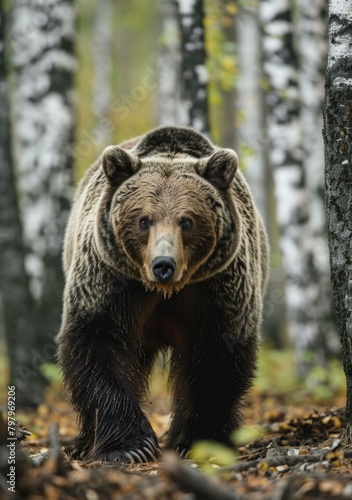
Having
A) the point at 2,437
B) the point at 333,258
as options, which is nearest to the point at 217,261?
the point at 333,258

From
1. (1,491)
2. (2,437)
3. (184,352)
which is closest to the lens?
(1,491)

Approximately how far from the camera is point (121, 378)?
614 centimetres

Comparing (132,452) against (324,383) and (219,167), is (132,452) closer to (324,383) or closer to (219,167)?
(219,167)

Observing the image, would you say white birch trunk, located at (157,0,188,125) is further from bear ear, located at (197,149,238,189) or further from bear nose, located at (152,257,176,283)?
bear nose, located at (152,257,176,283)

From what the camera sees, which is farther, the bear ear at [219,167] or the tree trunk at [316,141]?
the tree trunk at [316,141]

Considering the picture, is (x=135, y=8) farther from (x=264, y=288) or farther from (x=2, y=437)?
(x=2, y=437)

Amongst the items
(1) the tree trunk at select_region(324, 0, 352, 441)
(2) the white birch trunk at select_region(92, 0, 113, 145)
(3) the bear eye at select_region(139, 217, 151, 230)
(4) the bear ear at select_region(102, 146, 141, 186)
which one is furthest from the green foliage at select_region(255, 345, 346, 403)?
(2) the white birch trunk at select_region(92, 0, 113, 145)

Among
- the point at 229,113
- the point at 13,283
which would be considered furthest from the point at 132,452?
the point at 229,113

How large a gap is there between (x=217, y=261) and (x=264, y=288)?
6.76 ft

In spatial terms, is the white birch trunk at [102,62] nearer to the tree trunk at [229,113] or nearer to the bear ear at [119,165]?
the tree trunk at [229,113]

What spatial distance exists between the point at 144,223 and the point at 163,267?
1.82 feet

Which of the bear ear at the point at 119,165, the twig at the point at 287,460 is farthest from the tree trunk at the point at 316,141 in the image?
the twig at the point at 287,460

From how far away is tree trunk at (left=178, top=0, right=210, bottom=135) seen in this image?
31.1 ft

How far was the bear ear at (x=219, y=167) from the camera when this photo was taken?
6168 millimetres
